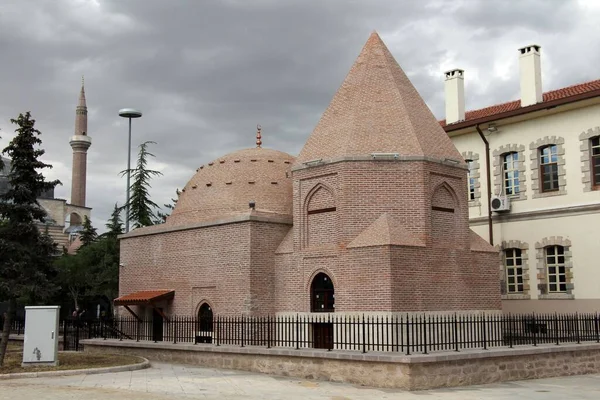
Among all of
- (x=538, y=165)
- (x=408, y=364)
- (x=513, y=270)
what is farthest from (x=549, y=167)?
(x=408, y=364)

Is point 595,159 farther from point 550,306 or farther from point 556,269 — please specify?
point 550,306

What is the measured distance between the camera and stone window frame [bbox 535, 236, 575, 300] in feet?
75.4

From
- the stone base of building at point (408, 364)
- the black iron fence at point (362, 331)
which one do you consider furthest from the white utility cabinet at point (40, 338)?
the black iron fence at point (362, 331)

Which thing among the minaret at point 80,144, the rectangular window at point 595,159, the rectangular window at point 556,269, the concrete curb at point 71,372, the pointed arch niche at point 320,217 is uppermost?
the minaret at point 80,144

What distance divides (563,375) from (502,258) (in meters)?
8.68

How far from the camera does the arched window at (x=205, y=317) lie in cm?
2239

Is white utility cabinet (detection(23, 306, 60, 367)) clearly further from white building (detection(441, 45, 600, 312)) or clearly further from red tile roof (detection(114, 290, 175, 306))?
white building (detection(441, 45, 600, 312))

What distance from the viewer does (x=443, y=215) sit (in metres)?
20.2

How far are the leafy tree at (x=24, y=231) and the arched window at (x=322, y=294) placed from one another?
24.3 feet

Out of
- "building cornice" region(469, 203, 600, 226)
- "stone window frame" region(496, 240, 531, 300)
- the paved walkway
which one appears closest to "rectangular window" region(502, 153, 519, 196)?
"building cornice" region(469, 203, 600, 226)

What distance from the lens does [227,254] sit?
21.9 metres

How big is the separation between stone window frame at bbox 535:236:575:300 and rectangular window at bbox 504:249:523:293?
863mm

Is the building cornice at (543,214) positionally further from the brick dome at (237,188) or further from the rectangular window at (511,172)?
the brick dome at (237,188)

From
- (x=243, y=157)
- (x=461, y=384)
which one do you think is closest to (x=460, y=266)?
(x=461, y=384)
